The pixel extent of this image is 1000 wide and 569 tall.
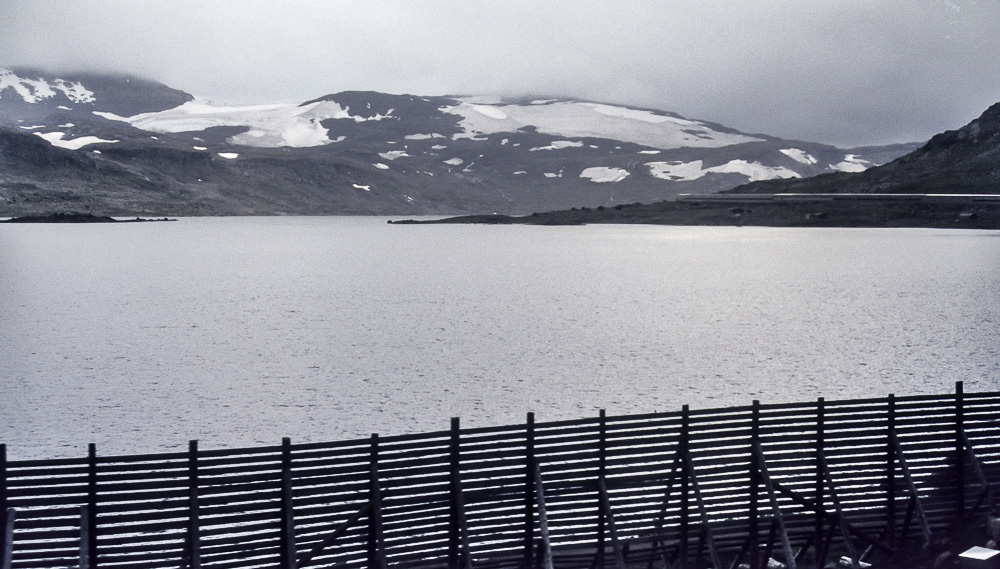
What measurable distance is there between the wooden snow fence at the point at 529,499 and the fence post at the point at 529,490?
0.08ft

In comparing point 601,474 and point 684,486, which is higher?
point 601,474

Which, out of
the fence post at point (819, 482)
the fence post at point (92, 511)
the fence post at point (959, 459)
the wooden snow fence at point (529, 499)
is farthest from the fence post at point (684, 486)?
the fence post at point (92, 511)

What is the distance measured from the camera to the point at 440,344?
5391 cm

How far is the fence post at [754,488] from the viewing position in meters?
16.8

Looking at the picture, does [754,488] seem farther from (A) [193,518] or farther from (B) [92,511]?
(B) [92,511]

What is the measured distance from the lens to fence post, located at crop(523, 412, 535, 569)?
51.6 feet

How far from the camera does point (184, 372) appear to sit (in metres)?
44.8

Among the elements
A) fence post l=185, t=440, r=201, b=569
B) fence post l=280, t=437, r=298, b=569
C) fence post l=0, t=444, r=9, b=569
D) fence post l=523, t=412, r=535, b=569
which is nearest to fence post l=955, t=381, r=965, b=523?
fence post l=523, t=412, r=535, b=569

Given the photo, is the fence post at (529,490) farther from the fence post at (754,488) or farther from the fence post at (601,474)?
the fence post at (754,488)

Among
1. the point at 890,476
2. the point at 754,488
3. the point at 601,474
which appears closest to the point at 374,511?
the point at 601,474

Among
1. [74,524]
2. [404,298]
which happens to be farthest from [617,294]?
[74,524]

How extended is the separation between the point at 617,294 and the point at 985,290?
30862mm

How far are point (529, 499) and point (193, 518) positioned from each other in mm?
5192

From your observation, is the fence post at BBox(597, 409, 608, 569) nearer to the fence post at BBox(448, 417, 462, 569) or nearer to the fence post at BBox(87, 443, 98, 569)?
the fence post at BBox(448, 417, 462, 569)
